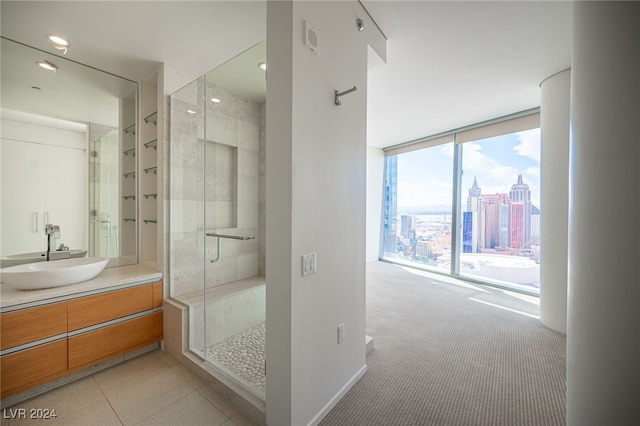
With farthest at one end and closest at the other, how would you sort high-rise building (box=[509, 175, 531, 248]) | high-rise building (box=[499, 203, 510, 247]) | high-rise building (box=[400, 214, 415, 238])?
high-rise building (box=[400, 214, 415, 238]), high-rise building (box=[499, 203, 510, 247]), high-rise building (box=[509, 175, 531, 248])

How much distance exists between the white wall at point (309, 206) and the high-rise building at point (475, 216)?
376 centimetres

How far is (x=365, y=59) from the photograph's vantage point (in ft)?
6.54

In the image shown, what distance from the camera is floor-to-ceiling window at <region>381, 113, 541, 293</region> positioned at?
4012 mm

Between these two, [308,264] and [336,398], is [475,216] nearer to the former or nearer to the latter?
[336,398]

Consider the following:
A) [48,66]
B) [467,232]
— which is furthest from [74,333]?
[467,232]

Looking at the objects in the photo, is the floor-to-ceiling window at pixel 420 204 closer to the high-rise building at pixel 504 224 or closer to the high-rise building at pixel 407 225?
the high-rise building at pixel 407 225

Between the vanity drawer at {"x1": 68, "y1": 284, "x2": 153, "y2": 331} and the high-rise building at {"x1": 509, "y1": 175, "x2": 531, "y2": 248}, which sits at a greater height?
the high-rise building at {"x1": 509, "y1": 175, "x2": 531, "y2": 248}

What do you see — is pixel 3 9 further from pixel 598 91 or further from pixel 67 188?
pixel 598 91

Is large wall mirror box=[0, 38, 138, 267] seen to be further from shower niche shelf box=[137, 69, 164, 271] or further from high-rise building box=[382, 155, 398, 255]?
high-rise building box=[382, 155, 398, 255]

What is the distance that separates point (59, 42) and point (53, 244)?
1.66m

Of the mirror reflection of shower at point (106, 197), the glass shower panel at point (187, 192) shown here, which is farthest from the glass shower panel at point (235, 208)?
the mirror reflection of shower at point (106, 197)

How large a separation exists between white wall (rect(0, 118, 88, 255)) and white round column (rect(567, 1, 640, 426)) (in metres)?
3.39

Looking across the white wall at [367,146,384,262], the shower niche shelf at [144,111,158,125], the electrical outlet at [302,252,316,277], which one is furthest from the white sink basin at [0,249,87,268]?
the white wall at [367,146,384,262]

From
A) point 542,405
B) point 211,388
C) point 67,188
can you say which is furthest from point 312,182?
point 67,188
